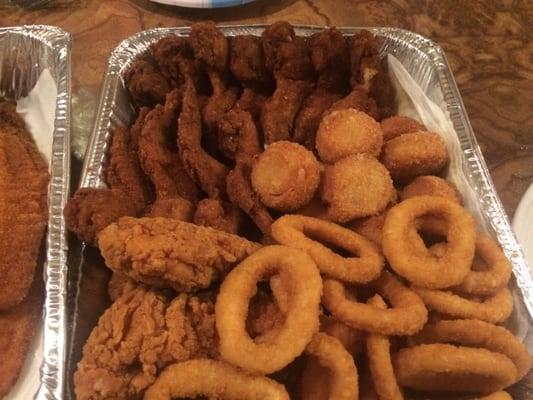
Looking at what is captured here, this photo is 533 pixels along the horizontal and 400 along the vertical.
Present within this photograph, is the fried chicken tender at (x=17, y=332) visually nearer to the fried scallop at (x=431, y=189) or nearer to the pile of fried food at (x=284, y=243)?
the pile of fried food at (x=284, y=243)

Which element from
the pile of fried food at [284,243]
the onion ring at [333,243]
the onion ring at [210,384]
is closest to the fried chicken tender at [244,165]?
the pile of fried food at [284,243]

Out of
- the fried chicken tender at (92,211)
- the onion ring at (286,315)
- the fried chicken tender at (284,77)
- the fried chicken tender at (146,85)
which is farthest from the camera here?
the fried chicken tender at (146,85)

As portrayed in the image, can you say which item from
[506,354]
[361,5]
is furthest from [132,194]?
[361,5]

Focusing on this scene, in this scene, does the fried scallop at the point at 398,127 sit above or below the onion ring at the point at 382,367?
above

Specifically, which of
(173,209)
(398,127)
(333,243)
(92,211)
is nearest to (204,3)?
(398,127)

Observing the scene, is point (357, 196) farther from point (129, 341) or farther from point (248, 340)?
point (129, 341)

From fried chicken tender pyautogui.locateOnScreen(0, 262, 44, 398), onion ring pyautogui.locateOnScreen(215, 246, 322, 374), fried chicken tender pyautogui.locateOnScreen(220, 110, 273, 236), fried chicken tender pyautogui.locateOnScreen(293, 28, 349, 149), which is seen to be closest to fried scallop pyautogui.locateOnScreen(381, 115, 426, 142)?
fried chicken tender pyautogui.locateOnScreen(293, 28, 349, 149)

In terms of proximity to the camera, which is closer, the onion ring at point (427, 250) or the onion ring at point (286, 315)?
the onion ring at point (286, 315)
